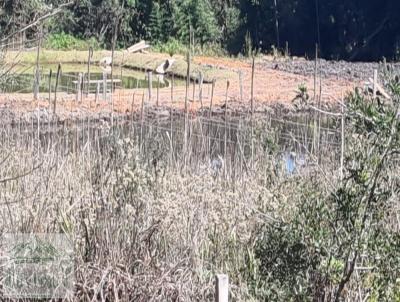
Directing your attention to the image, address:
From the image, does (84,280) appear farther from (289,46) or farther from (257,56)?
(289,46)

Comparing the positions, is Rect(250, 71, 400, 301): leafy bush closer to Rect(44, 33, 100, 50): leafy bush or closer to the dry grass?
the dry grass

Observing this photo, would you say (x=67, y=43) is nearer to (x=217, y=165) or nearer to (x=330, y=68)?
(x=330, y=68)

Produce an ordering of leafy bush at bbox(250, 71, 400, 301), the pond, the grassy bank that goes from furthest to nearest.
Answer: the grassy bank
the pond
leafy bush at bbox(250, 71, 400, 301)

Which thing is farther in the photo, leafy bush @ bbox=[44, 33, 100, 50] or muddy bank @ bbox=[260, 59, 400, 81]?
leafy bush @ bbox=[44, 33, 100, 50]

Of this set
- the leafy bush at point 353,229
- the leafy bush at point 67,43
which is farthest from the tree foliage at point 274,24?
the leafy bush at point 353,229

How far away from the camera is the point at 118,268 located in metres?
3.96

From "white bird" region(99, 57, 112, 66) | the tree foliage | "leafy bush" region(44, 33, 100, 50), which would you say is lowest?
"white bird" region(99, 57, 112, 66)

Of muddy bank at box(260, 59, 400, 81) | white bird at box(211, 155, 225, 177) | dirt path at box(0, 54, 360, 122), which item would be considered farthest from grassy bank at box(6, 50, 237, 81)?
white bird at box(211, 155, 225, 177)

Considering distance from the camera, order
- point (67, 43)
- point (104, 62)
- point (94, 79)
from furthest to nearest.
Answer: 1. point (67, 43)
2. point (104, 62)
3. point (94, 79)

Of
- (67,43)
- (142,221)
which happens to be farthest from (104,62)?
(142,221)

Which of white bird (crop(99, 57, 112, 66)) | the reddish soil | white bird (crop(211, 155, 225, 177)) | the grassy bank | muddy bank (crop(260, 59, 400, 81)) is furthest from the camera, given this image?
white bird (crop(99, 57, 112, 66))

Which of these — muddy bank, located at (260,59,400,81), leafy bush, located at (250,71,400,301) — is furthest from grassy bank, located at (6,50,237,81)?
leafy bush, located at (250,71,400,301)

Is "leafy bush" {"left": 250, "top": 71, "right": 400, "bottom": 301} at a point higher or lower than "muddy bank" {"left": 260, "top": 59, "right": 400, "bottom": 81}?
lower

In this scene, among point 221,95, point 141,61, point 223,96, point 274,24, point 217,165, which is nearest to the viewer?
point 217,165
